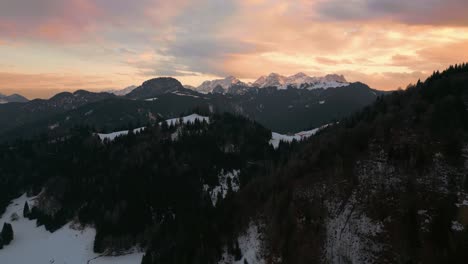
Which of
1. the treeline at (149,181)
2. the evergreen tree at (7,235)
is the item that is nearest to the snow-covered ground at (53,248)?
the evergreen tree at (7,235)

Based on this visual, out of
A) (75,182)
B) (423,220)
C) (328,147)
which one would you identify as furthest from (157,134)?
(423,220)

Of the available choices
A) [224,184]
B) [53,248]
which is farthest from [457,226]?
[53,248]

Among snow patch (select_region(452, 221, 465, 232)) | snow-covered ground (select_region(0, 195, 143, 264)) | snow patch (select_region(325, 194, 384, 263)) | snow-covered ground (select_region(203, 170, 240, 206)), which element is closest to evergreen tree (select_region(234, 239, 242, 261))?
snow patch (select_region(325, 194, 384, 263))

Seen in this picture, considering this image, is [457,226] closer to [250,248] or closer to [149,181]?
[250,248]

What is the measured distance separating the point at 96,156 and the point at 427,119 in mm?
135692

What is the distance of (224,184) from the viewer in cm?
14025

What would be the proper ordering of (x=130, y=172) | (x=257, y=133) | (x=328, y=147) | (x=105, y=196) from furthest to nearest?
(x=257, y=133), (x=130, y=172), (x=105, y=196), (x=328, y=147)

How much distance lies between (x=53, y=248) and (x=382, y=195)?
325 ft

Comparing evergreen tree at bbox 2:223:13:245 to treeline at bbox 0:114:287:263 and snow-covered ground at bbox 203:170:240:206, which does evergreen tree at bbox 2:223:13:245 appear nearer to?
treeline at bbox 0:114:287:263

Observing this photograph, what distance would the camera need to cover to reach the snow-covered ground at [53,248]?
10081cm

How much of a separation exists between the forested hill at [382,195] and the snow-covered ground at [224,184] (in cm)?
3329

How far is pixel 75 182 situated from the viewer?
14512cm

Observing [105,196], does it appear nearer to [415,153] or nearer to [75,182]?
[75,182]

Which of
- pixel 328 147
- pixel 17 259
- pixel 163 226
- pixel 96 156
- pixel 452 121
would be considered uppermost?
pixel 452 121
